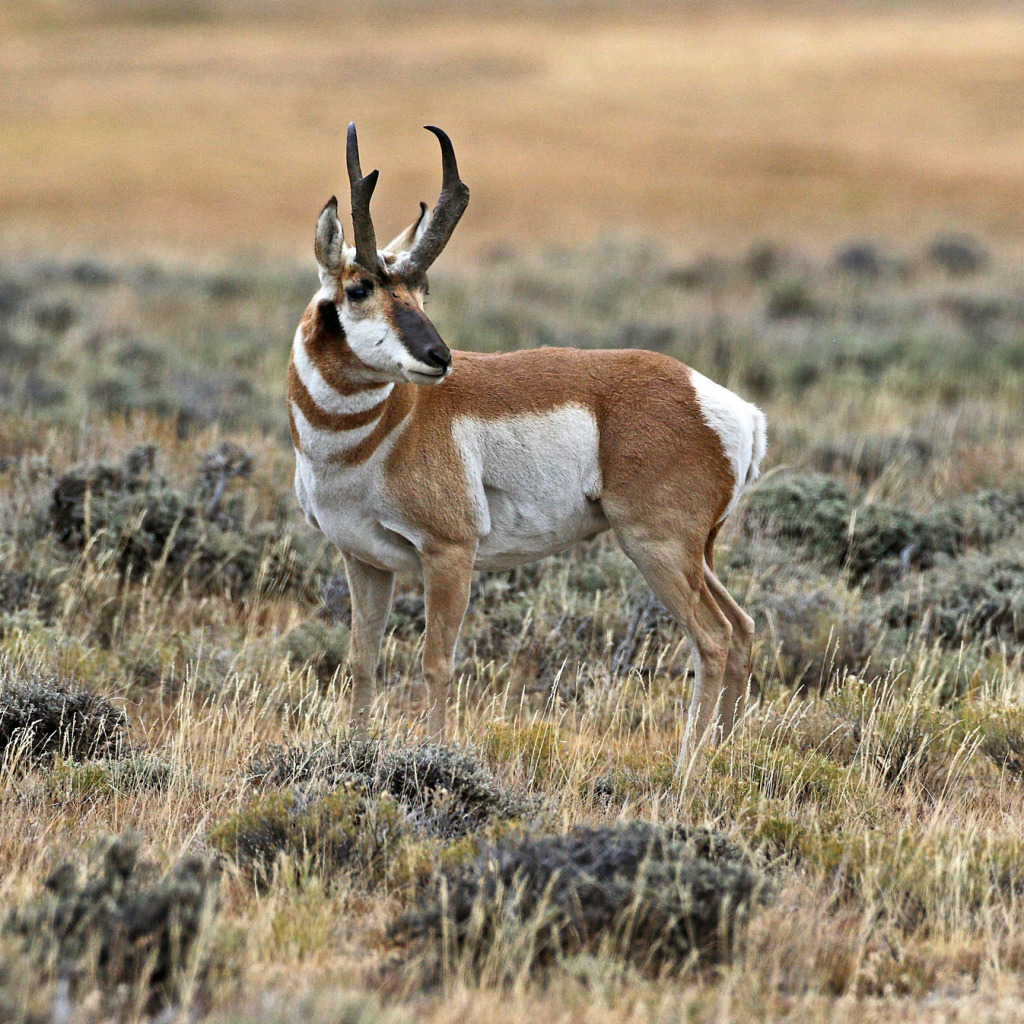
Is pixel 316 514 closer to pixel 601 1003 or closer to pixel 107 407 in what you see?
pixel 601 1003

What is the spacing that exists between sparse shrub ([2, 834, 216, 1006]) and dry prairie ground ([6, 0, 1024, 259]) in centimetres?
2548

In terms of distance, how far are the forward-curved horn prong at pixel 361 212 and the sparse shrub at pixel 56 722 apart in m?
2.24

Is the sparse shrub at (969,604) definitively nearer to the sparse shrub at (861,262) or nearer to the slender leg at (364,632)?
the slender leg at (364,632)

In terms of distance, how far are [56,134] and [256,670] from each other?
60545 mm

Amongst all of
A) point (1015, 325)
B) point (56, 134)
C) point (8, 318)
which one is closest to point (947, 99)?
point (56, 134)

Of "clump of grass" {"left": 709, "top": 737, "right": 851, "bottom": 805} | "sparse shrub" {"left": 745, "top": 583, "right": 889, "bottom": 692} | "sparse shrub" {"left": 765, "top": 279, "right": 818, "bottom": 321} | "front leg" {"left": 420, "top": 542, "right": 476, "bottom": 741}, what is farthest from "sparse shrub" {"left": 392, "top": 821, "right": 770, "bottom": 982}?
"sparse shrub" {"left": 765, "top": 279, "right": 818, "bottom": 321}

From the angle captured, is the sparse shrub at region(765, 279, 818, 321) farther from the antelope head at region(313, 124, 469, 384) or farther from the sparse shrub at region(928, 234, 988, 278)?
the antelope head at region(313, 124, 469, 384)

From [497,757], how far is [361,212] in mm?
2336

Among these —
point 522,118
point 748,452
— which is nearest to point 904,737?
point 748,452

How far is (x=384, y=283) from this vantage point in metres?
5.29

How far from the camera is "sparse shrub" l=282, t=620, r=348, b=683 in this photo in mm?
6941

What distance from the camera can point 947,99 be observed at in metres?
→ 71.0

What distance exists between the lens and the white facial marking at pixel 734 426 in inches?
231

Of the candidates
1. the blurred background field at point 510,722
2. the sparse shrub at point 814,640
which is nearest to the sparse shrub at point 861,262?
the blurred background field at point 510,722
